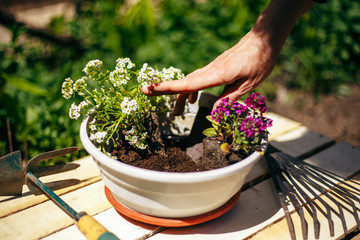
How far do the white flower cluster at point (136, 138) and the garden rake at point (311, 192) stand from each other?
0.61m

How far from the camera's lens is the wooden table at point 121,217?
1098 millimetres

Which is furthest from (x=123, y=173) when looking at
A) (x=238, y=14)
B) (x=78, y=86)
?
(x=238, y=14)

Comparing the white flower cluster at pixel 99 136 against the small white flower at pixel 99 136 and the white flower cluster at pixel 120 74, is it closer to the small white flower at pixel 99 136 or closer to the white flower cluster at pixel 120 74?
the small white flower at pixel 99 136

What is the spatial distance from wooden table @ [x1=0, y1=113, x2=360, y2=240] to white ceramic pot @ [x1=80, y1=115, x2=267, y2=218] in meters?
0.11

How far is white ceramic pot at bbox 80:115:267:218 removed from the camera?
88cm

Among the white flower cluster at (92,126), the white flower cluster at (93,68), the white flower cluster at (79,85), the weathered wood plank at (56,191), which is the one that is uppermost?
the white flower cluster at (93,68)

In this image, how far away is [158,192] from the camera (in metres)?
0.92

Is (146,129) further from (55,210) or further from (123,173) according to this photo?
(55,210)

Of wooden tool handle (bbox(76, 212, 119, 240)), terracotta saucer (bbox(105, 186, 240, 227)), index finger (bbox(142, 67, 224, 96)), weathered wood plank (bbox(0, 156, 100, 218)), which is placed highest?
index finger (bbox(142, 67, 224, 96))

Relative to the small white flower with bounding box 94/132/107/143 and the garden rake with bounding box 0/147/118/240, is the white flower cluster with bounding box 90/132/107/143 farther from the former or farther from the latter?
the garden rake with bounding box 0/147/118/240

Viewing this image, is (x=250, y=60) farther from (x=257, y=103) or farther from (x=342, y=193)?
(x=342, y=193)

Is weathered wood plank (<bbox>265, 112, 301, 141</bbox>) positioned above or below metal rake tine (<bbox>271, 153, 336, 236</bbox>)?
above

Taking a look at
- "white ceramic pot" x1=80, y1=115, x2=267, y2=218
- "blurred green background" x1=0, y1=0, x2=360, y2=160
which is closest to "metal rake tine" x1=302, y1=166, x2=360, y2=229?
"white ceramic pot" x1=80, y1=115, x2=267, y2=218

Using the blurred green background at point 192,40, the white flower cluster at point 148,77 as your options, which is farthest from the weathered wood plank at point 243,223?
the blurred green background at point 192,40
